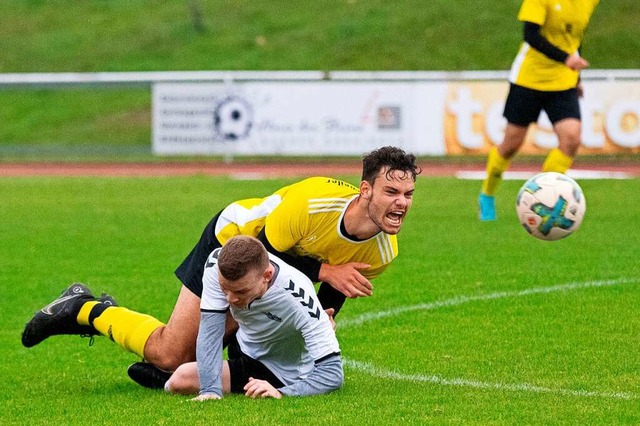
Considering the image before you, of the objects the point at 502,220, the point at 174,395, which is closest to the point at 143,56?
the point at 502,220

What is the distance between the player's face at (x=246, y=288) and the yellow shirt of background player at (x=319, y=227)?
20.0 inches

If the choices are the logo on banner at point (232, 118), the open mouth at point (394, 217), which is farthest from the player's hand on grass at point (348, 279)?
the logo on banner at point (232, 118)

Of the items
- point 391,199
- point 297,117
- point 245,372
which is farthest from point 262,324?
point 297,117

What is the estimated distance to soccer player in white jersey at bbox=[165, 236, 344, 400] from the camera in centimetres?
558

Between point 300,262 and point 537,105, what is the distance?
6.06m

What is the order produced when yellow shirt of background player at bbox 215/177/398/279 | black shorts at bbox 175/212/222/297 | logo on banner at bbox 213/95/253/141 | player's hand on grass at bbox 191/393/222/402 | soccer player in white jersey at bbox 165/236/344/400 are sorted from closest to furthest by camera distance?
1. soccer player in white jersey at bbox 165/236/344/400
2. player's hand on grass at bbox 191/393/222/402
3. yellow shirt of background player at bbox 215/177/398/279
4. black shorts at bbox 175/212/222/297
5. logo on banner at bbox 213/95/253/141

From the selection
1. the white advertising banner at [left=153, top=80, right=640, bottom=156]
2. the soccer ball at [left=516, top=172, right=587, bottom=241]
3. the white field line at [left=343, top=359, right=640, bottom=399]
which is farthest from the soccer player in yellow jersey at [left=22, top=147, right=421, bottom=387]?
the white advertising banner at [left=153, top=80, right=640, bottom=156]

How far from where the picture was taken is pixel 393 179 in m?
5.89

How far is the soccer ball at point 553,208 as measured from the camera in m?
8.61

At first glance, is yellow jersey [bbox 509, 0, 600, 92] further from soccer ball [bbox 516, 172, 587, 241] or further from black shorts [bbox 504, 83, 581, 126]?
soccer ball [bbox 516, 172, 587, 241]

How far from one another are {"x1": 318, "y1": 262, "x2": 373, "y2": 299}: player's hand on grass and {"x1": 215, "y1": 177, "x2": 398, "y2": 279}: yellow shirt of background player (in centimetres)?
8

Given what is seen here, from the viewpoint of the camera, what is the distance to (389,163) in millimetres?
5938

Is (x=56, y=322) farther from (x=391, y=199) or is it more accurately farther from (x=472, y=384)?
(x=472, y=384)

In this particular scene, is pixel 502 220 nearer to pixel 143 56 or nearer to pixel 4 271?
pixel 4 271
